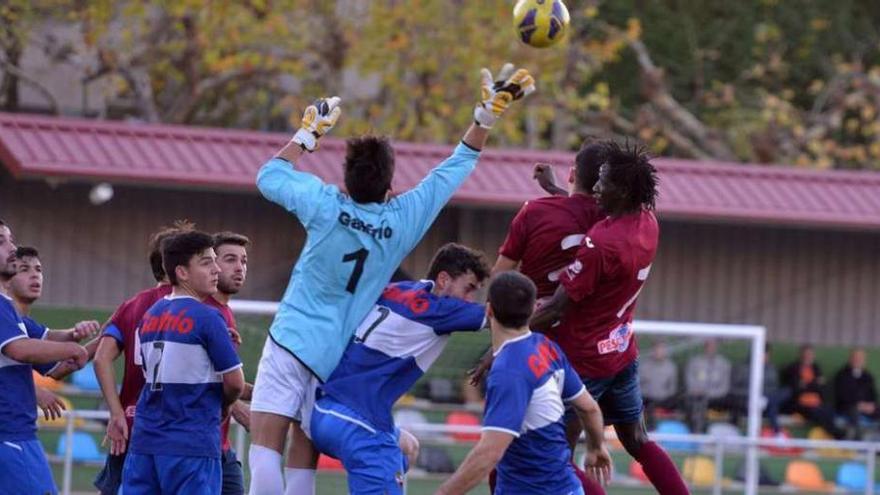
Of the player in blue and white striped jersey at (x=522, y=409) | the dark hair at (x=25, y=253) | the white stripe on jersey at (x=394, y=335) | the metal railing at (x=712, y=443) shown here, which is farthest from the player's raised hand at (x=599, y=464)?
the metal railing at (x=712, y=443)

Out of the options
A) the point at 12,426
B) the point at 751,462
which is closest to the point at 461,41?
the point at 751,462

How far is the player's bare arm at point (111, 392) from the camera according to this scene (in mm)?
8633

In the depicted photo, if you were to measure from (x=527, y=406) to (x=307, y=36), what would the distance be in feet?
57.4

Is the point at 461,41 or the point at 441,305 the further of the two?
the point at 461,41

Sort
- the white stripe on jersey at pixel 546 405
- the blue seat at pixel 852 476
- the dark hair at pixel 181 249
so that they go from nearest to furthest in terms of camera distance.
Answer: the white stripe on jersey at pixel 546 405
the dark hair at pixel 181 249
the blue seat at pixel 852 476

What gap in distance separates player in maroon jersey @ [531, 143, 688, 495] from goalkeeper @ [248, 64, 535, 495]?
2.31 ft

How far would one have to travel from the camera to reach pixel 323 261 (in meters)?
7.98

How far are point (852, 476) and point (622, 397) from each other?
794 cm

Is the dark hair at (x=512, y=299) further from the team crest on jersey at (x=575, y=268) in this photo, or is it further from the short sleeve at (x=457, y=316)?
the team crest on jersey at (x=575, y=268)

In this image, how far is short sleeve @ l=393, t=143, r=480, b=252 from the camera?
812 cm

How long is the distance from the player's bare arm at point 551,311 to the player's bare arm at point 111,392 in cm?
218

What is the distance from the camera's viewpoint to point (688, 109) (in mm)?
32125

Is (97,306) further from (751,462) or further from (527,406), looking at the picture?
(527,406)

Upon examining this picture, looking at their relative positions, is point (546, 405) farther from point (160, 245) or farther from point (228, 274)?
point (160, 245)
